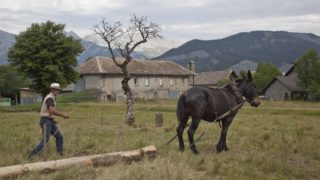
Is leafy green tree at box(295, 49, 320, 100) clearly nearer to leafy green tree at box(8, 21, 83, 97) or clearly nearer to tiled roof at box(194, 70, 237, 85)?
tiled roof at box(194, 70, 237, 85)

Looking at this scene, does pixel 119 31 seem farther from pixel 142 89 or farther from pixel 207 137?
pixel 142 89

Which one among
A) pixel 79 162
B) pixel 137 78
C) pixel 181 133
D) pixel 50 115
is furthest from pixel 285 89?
pixel 79 162

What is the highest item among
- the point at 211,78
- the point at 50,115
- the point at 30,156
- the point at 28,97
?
the point at 211,78

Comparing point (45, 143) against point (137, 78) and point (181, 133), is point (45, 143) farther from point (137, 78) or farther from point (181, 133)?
point (137, 78)

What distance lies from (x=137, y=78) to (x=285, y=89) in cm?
2638

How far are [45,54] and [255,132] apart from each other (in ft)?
143

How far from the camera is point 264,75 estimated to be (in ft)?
323

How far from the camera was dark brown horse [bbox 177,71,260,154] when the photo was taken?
46.0ft

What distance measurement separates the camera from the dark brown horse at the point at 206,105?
46.0 feet

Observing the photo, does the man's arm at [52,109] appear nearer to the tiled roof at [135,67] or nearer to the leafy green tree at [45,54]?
the leafy green tree at [45,54]

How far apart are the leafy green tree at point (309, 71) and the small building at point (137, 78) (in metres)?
22.0

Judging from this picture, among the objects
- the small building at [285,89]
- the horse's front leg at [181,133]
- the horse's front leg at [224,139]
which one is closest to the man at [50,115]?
the horse's front leg at [181,133]

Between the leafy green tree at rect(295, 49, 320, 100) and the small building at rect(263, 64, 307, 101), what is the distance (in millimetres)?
7380

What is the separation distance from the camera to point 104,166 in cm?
1160
